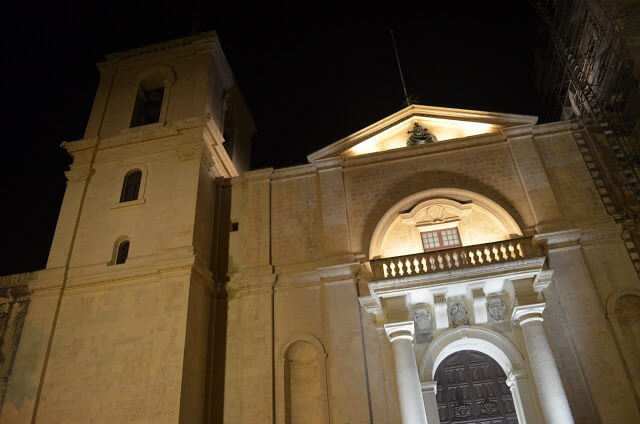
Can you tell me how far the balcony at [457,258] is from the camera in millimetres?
13820

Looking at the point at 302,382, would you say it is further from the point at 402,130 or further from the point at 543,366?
the point at 402,130

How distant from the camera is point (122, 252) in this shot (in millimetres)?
16359

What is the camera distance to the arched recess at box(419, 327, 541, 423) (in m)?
13.4

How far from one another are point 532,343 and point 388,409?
4274mm

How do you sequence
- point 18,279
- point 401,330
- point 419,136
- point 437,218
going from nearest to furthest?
point 401,330 → point 437,218 → point 18,279 → point 419,136

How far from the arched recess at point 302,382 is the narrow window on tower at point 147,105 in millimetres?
11532

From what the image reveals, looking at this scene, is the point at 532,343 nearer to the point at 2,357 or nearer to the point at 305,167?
the point at 305,167

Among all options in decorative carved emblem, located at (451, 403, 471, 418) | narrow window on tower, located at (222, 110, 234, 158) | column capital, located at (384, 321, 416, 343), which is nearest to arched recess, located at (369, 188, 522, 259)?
column capital, located at (384, 321, 416, 343)

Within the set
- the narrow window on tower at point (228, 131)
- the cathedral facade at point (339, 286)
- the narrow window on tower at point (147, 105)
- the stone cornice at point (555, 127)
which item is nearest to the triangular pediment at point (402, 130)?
the cathedral facade at point (339, 286)

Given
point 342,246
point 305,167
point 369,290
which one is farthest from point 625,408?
point 305,167

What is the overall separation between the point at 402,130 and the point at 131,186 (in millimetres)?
10357

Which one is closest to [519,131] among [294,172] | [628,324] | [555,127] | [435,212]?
[555,127]

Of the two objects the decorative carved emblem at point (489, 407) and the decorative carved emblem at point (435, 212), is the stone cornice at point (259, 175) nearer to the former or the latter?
the decorative carved emblem at point (435, 212)

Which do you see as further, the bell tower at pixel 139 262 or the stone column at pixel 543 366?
the bell tower at pixel 139 262
